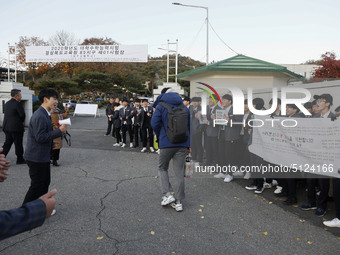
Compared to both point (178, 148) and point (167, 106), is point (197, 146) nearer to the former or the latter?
point (178, 148)

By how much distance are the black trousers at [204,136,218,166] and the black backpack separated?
269cm

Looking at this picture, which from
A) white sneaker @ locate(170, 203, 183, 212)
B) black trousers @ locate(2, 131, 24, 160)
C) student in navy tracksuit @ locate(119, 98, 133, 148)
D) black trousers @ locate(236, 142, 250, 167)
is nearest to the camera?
white sneaker @ locate(170, 203, 183, 212)

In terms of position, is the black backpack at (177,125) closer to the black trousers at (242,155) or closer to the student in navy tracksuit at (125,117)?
the black trousers at (242,155)

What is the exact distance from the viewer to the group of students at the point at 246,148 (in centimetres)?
450

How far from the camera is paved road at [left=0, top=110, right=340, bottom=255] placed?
3402mm

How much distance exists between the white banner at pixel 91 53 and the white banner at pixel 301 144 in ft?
41.2

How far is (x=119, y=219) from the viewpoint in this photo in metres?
4.19

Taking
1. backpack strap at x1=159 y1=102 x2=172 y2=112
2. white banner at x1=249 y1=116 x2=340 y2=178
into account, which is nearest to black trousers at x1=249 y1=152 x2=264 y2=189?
white banner at x1=249 y1=116 x2=340 y2=178

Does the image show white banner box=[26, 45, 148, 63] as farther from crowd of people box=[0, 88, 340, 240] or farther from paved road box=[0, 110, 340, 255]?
paved road box=[0, 110, 340, 255]

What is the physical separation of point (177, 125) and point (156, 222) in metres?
1.56

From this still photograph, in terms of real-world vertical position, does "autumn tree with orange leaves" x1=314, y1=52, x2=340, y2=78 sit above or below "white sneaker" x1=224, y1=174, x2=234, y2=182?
above

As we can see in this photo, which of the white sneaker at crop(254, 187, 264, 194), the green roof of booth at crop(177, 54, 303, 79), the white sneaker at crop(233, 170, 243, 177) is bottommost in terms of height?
the white sneaker at crop(254, 187, 264, 194)

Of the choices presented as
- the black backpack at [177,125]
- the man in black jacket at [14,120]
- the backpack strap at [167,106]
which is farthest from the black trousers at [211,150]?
the man in black jacket at [14,120]

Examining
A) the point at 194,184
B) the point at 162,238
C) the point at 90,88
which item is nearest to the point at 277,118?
the point at 194,184
